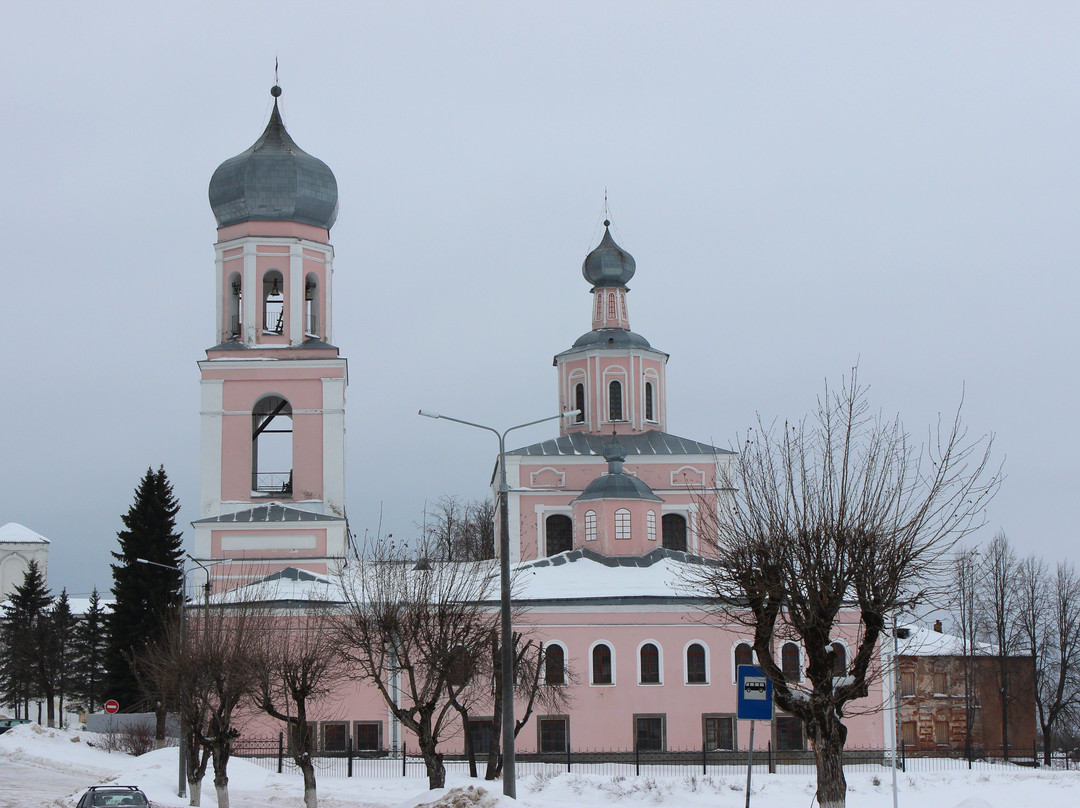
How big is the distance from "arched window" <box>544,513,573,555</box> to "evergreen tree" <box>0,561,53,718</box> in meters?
23.2

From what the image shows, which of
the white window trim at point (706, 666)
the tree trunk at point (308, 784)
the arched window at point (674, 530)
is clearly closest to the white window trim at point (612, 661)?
the white window trim at point (706, 666)

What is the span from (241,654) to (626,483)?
66.5 ft

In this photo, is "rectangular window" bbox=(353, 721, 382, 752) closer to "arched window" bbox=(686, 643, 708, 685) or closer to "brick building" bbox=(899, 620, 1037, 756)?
"arched window" bbox=(686, 643, 708, 685)

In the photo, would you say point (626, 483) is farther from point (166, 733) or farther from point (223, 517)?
point (166, 733)

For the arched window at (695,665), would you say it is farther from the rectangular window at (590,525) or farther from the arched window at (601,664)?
the rectangular window at (590,525)

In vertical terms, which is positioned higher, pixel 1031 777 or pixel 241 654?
pixel 241 654

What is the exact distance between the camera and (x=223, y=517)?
139 feet

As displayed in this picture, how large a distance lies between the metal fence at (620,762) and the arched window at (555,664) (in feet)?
6.52

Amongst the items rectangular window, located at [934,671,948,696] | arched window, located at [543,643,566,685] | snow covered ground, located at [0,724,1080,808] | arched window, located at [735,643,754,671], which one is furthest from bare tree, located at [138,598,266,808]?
rectangular window, located at [934,671,948,696]

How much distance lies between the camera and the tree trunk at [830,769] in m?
16.4

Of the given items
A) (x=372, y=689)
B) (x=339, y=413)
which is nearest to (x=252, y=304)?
(x=339, y=413)

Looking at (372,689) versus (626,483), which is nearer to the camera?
(372,689)

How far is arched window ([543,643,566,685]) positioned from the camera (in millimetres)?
38906

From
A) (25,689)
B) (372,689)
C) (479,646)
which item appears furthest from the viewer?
(25,689)
